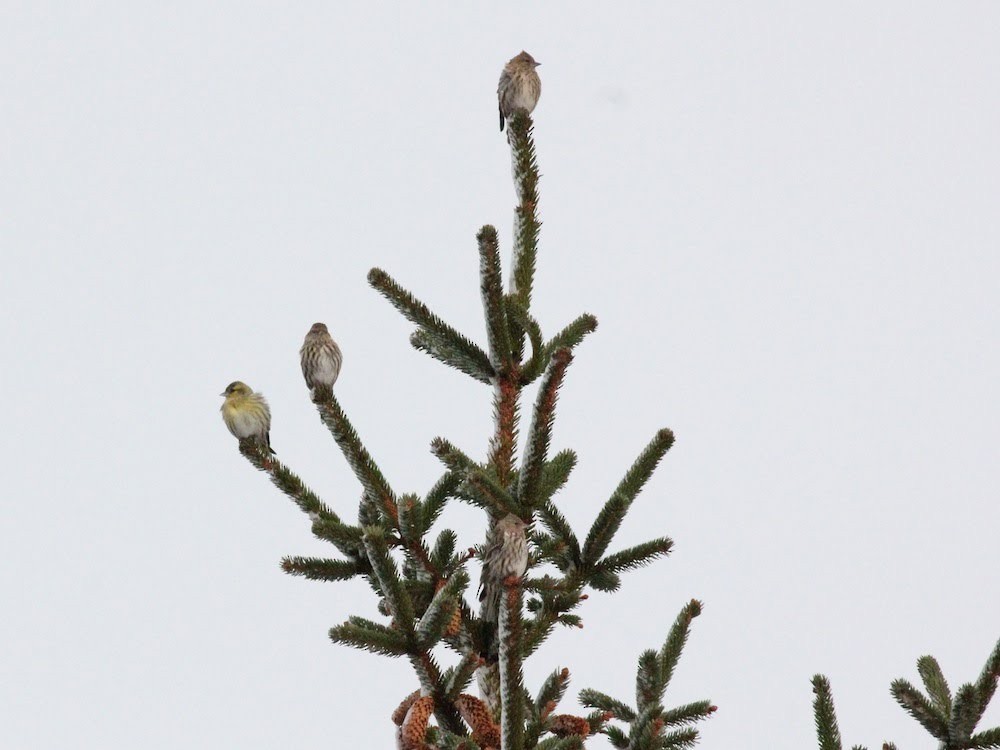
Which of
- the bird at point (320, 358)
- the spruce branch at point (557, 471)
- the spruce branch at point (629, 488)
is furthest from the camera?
the bird at point (320, 358)

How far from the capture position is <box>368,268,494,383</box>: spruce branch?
475 centimetres

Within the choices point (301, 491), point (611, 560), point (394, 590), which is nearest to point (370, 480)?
point (301, 491)

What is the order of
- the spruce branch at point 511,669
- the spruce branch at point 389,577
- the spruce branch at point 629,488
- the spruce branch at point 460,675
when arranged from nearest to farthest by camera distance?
the spruce branch at point 511,669, the spruce branch at point 389,577, the spruce branch at point 460,675, the spruce branch at point 629,488

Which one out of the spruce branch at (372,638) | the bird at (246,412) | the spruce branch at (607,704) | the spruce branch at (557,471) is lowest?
the spruce branch at (607,704)

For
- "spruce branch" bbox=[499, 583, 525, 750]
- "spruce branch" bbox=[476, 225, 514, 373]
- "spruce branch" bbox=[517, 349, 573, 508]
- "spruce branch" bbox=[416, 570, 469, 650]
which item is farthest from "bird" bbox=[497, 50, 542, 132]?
"spruce branch" bbox=[499, 583, 525, 750]

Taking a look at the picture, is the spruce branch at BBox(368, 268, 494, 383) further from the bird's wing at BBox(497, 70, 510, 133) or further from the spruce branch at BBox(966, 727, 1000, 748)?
the spruce branch at BBox(966, 727, 1000, 748)

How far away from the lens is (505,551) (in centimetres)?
420

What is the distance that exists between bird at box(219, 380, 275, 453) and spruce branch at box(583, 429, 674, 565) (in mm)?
3264

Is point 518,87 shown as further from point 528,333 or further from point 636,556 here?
point 636,556

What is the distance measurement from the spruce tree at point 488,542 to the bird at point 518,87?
2.80 feet

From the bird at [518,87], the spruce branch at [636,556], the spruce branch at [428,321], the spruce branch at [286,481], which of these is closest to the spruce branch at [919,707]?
the spruce branch at [636,556]

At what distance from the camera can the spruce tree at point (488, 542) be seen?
4109mm

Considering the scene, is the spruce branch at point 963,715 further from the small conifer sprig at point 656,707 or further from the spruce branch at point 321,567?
the spruce branch at point 321,567

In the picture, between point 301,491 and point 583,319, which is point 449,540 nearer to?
point 301,491
